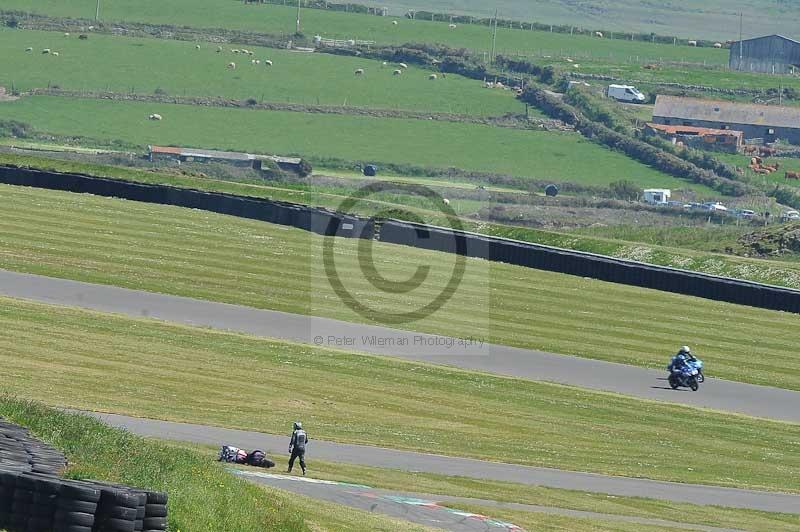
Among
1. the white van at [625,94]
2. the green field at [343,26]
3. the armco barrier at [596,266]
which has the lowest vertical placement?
the armco barrier at [596,266]

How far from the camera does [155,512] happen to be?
54.9ft

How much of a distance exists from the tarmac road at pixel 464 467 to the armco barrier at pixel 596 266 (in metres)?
20.8

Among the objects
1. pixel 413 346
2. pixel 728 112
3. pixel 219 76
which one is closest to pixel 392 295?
pixel 413 346

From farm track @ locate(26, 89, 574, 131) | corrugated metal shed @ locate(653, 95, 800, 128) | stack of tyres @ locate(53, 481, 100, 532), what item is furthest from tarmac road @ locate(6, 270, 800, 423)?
corrugated metal shed @ locate(653, 95, 800, 128)

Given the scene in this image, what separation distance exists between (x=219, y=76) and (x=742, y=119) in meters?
50.7

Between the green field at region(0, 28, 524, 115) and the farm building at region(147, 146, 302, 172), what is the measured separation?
3004 centimetres

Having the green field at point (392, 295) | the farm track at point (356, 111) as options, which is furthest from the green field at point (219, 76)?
the green field at point (392, 295)

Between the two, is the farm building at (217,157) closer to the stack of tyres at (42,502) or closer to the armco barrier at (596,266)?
the armco barrier at (596,266)

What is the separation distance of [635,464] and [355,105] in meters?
111

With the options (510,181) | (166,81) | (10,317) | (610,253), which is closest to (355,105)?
(166,81)

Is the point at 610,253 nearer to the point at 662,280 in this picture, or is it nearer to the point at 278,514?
the point at 662,280

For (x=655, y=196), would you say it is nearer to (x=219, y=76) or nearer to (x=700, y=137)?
(x=700, y=137)

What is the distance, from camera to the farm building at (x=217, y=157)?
4178 inches

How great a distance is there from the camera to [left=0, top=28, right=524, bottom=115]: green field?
141750mm
